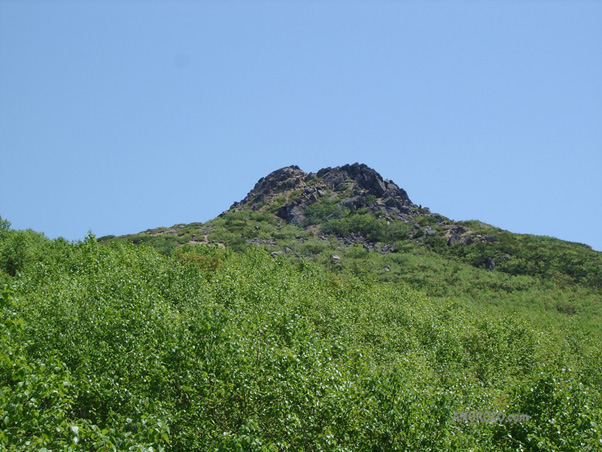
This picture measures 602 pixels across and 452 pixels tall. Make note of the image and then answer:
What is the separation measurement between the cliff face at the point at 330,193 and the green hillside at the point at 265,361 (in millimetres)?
75249

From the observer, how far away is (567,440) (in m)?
24.2

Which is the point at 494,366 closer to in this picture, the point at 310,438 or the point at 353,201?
the point at 310,438

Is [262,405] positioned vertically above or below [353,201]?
below

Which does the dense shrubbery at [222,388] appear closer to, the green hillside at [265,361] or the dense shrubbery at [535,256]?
the green hillside at [265,361]

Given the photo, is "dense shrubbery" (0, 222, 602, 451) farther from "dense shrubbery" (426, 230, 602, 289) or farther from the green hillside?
"dense shrubbery" (426, 230, 602, 289)

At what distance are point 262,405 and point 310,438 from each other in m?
2.72

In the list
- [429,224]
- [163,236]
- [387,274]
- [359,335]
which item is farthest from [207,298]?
[429,224]

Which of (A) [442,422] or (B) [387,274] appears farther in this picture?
(B) [387,274]

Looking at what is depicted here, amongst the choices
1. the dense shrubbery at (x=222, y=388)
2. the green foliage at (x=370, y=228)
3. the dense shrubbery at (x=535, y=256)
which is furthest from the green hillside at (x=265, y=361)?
the green foliage at (x=370, y=228)

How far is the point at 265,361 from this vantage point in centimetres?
2488

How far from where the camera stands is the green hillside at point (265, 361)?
838 inches

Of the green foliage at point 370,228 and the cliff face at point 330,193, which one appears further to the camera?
the cliff face at point 330,193

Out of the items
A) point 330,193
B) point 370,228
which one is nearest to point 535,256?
point 370,228

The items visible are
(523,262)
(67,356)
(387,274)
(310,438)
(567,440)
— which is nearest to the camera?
(310,438)
